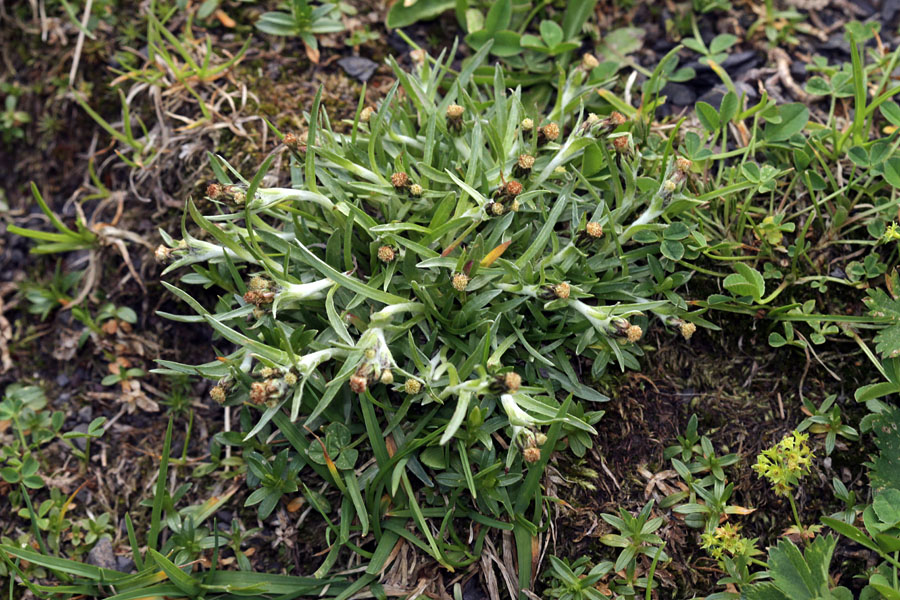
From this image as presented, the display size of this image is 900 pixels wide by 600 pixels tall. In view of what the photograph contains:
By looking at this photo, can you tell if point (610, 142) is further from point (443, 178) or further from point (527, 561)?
point (527, 561)

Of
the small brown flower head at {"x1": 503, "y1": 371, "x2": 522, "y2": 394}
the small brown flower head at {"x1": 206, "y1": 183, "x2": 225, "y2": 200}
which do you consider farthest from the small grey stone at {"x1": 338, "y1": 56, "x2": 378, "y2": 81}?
the small brown flower head at {"x1": 503, "y1": 371, "x2": 522, "y2": 394}

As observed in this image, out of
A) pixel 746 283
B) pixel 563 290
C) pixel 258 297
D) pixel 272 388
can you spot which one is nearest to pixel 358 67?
pixel 258 297

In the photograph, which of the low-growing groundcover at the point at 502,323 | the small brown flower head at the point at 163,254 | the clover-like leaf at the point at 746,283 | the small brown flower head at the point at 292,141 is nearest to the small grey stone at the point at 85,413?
the low-growing groundcover at the point at 502,323

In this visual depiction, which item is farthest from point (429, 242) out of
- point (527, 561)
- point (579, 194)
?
point (527, 561)

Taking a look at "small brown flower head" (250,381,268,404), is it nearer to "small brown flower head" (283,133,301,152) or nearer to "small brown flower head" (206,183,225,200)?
"small brown flower head" (206,183,225,200)

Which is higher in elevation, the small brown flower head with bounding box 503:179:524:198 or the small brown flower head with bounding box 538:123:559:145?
the small brown flower head with bounding box 538:123:559:145
